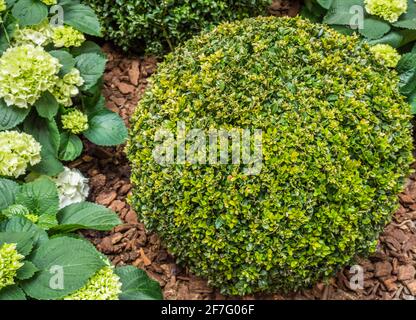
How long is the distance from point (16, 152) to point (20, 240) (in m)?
0.70

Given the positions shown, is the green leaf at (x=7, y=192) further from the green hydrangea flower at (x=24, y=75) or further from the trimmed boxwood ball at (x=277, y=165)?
the trimmed boxwood ball at (x=277, y=165)

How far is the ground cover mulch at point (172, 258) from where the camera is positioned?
3.35m

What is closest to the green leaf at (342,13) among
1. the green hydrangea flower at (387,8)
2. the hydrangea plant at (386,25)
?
the hydrangea plant at (386,25)

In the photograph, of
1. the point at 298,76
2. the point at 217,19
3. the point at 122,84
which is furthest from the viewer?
the point at 122,84

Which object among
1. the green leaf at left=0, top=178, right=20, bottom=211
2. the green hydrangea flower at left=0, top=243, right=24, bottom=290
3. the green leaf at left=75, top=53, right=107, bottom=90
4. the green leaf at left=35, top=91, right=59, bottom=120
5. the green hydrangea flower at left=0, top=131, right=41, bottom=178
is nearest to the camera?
the green hydrangea flower at left=0, top=243, right=24, bottom=290

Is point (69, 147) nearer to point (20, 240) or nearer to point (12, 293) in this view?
point (20, 240)

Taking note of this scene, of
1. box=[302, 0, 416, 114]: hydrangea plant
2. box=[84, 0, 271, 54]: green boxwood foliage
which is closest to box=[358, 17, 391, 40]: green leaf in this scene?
box=[302, 0, 416, 114]: hydrangea plant

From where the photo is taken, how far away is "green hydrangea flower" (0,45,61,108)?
346cm

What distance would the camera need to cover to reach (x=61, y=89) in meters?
3.68

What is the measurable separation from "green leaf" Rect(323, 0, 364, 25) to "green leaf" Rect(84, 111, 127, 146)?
151 centimetres

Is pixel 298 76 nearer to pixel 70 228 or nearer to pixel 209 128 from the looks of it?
pixel 209 128

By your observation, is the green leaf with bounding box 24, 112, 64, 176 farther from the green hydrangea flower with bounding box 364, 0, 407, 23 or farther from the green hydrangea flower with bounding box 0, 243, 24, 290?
the green hydrangea flower with bounding box 364, 0, 407, 23
